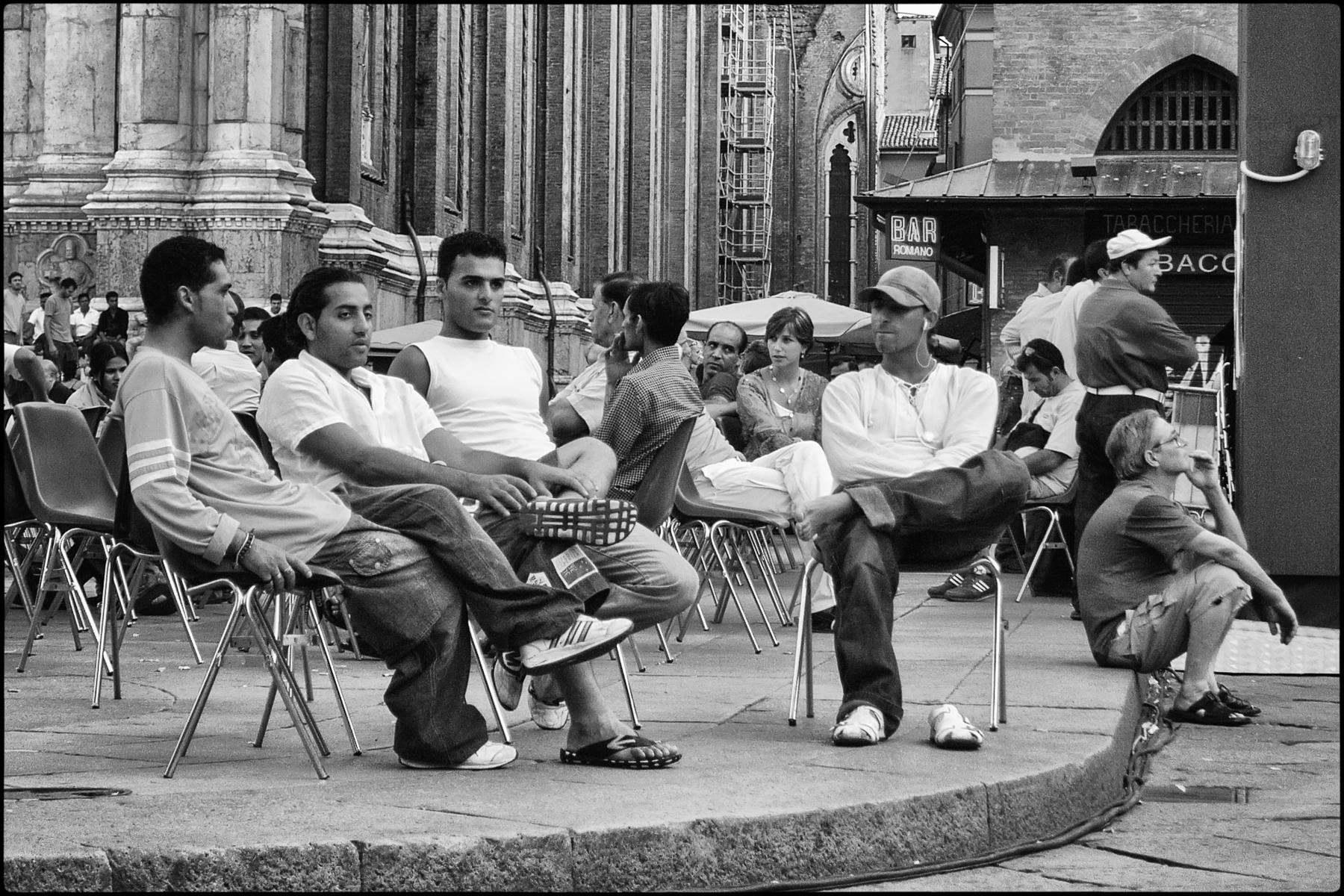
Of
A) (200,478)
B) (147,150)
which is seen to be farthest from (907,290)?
(147,150)

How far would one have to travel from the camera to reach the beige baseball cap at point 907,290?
6.49 metres

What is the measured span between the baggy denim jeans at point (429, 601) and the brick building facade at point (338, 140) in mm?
11760

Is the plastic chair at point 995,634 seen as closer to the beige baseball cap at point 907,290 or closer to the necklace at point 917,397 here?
the necklace at point 917,397

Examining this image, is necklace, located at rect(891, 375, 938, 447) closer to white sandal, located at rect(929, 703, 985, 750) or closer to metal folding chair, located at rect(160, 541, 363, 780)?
white sandal, located at rect(929, 703, 985, 750)

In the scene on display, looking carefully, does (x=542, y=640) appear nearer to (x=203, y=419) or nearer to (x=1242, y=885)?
(x=203, y=419)

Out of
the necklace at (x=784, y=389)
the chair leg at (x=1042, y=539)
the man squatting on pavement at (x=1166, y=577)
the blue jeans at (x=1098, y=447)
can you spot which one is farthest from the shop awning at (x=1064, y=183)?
the man squatting on pavement at (x=1166, y=577)

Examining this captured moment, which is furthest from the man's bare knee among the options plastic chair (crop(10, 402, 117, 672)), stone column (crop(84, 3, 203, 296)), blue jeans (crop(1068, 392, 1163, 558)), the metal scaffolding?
the metal scaffolding

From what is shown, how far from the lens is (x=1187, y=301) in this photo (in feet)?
80.1

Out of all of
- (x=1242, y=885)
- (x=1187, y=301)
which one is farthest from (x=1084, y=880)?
(x=1187, y=301)

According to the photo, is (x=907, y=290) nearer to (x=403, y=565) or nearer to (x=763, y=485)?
(x=403, y=565)

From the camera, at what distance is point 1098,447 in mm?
9719

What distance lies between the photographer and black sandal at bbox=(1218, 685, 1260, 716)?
7.58 metres

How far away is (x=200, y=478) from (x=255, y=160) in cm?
1209

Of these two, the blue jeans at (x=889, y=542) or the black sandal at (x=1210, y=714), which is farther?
the black sandal at (x=1210, y=714)
